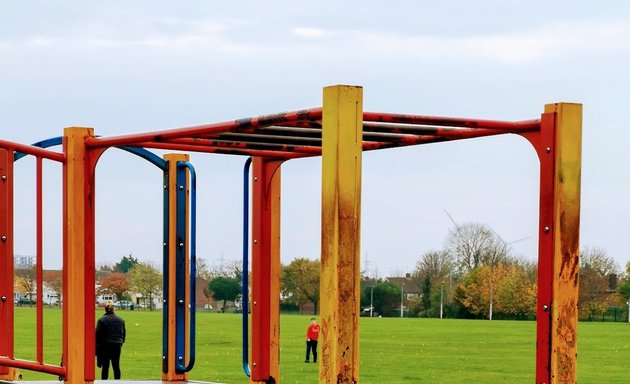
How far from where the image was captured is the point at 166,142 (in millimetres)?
11195

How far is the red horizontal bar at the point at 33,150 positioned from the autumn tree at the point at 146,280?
315 feet

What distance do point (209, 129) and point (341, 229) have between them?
1868mm

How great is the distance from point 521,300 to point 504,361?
A: 2529 inches

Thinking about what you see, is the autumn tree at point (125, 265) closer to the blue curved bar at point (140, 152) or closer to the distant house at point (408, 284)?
the distant house at point (408, 284)

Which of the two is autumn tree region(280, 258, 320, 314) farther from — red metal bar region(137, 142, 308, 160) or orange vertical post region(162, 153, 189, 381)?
red metal bar region(137, 142, 308, 160)

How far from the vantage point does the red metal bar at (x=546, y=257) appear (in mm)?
8875

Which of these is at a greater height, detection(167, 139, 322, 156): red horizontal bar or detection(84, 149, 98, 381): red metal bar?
detection(167, 139, 322, 156): red horizontal bar

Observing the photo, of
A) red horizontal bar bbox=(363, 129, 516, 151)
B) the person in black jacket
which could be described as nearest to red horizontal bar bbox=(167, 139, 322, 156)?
red horizontal bar bbox=(363, 129, 516, 151)

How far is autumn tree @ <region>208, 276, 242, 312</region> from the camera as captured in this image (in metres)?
91.3

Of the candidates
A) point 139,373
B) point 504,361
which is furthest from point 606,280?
point 139,373

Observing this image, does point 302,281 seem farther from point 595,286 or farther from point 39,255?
point 39,255

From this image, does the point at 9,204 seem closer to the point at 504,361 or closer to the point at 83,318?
the point at 83,318

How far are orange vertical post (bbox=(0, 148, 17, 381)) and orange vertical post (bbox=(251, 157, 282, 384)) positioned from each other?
A: 7.75ft

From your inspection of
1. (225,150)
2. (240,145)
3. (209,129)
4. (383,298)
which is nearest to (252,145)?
(240,145)
